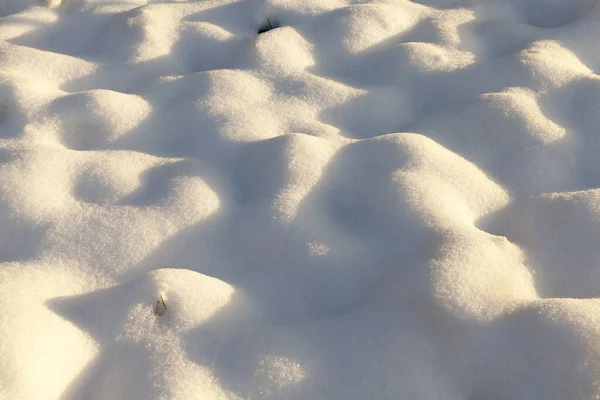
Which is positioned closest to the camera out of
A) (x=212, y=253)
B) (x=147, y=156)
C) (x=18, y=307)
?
(x=18, y=307)

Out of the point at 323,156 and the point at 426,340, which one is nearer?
the point at 426,340

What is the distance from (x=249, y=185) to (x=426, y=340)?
78cm

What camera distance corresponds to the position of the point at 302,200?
1.72m

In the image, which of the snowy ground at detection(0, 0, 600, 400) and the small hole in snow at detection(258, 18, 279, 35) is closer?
the snowy ground at detection(0, 0, 600, 400)

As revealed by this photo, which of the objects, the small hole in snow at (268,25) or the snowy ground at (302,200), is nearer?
the snowy ground at (302,200)

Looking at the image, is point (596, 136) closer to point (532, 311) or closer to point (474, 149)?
point (474, 149)

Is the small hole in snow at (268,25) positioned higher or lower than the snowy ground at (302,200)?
higher

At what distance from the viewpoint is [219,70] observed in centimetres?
225

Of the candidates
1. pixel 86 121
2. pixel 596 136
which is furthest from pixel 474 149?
pixel 86 121

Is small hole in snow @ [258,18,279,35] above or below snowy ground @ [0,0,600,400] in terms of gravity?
above

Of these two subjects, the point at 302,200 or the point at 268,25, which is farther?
the point at 268,25

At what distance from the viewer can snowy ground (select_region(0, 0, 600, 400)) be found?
1322 millimetres

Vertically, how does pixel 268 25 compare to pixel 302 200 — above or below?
above

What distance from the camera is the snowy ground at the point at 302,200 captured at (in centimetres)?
132
